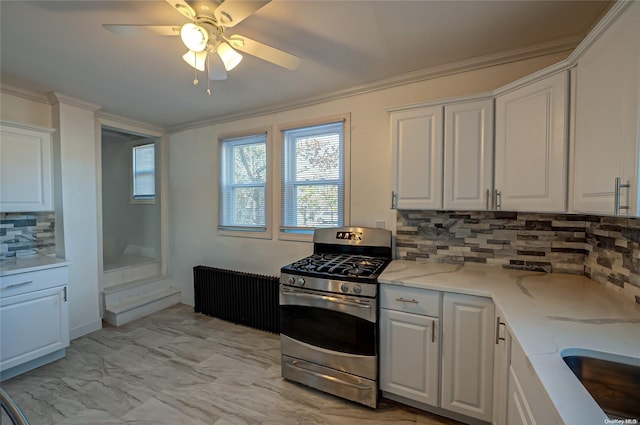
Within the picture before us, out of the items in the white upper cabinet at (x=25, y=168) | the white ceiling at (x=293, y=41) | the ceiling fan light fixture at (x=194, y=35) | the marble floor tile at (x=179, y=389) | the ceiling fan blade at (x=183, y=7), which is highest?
the white ceiling at (x=293, y=41)

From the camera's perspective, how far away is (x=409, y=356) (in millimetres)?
1844

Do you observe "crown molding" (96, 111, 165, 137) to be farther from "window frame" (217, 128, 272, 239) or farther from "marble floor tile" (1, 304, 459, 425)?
"marble floor tile" (1, 304, 459, 425)

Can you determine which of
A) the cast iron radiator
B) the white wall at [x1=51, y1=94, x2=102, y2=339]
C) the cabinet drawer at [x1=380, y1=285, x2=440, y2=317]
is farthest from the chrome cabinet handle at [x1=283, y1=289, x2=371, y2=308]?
the white wall at [x1=51, y1=94, x2=102, y2=339]

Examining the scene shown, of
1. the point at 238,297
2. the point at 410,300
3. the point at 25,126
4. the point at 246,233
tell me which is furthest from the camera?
the point at 246,233

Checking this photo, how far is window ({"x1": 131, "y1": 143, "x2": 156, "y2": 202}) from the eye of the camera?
13.9 ft

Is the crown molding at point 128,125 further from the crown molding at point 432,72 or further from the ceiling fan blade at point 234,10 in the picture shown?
the ceiling fan blade at point 234,10

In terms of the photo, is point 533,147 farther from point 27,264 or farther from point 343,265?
point 27,264

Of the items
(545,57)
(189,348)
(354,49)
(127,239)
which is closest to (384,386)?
(189,348)

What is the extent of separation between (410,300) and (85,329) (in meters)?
3.46

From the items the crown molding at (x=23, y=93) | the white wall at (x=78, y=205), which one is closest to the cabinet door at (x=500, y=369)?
the white wall at (x=78, y=205)

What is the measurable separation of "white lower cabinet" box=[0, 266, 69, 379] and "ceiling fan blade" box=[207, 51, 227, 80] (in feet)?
7.46

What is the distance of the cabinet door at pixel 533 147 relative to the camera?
1572 mm

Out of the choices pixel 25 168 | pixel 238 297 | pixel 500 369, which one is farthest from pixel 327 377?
pixel 25 168

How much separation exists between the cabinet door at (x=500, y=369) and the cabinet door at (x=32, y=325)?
344cm
